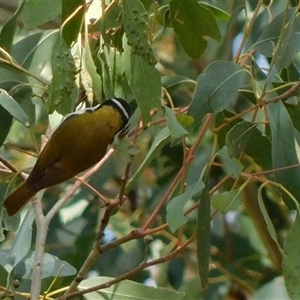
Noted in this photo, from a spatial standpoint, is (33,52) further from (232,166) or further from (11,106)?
(232,166)

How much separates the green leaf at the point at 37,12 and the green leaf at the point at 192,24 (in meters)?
0.22

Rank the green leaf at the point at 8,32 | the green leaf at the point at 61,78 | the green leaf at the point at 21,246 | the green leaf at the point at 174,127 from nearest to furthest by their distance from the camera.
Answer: the green leaf at the point at 174,127
the green leaf at the point at 61,78
the green leaf at the point at 8,32
the green leaf at the point at 21,246

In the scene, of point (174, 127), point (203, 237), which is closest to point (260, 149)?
point (203, 237)

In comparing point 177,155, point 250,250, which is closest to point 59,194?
point 177,155

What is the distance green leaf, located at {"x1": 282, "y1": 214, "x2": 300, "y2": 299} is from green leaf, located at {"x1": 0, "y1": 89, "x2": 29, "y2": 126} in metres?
0.41

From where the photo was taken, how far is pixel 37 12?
1.18 m

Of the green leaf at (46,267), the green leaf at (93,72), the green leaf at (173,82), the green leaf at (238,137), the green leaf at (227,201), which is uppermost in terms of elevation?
the green leaf at (93,72)

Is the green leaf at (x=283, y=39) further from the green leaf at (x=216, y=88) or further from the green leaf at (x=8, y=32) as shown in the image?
the green leaf at (x=8, y=32)

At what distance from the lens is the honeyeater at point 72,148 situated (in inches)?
45.2

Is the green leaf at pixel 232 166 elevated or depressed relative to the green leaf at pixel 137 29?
depressed

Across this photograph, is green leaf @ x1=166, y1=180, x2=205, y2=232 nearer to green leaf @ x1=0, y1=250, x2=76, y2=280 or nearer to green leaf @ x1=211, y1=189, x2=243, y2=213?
green leaf @ x1=211, y1=189, x2=243, y2=213

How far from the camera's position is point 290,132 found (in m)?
1.09

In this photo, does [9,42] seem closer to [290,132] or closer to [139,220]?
[290,132]

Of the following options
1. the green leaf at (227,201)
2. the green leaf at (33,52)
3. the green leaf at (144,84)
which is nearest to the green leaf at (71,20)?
the green leaf at (144,84)
